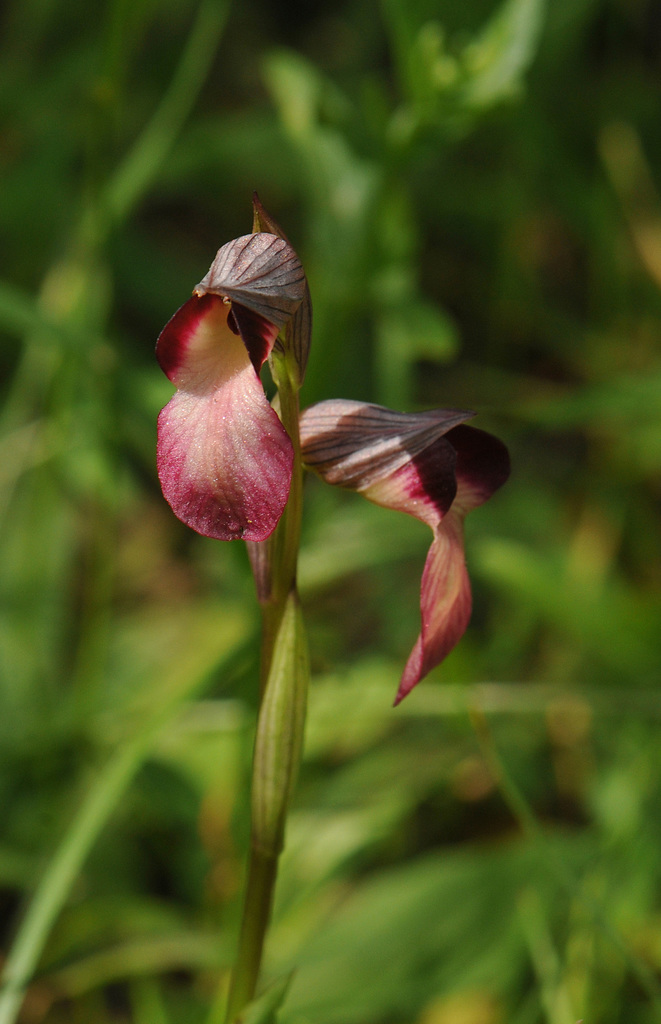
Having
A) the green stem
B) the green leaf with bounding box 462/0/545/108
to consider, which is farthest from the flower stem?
the green leaf with bounding box 462/0/545/108

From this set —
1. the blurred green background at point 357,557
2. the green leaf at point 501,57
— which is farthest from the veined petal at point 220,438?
the green leaf at point 501,57

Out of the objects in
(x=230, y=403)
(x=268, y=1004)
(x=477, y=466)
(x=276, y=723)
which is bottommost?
(x=268, y=1004)

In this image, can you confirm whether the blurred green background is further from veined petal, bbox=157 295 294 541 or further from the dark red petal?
veined petal, bbox=157 295 294 541

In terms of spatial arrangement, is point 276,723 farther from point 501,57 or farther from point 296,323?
point 501,57

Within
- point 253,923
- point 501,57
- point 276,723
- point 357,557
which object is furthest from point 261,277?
point 357,557

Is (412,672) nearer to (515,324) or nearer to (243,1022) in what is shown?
(243,1022)

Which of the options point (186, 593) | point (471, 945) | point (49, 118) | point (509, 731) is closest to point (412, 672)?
point (471, 945)

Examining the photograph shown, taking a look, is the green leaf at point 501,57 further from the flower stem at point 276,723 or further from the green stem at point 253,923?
the green stem at point 253,923
